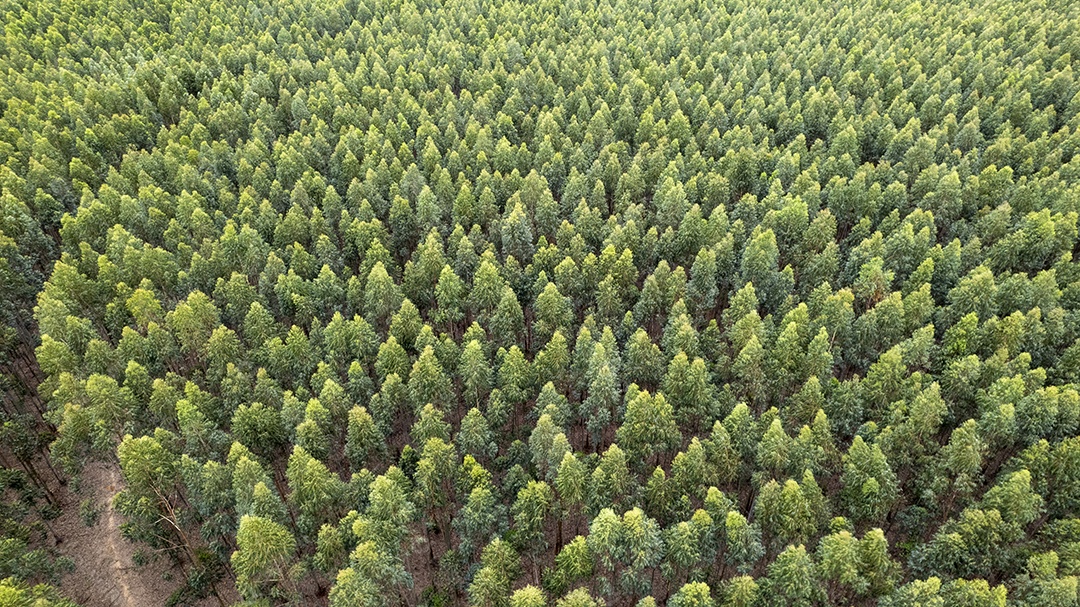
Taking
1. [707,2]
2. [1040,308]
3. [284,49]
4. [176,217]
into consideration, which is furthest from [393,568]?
[707,2]

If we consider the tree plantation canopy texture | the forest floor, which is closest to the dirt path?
the forest floor

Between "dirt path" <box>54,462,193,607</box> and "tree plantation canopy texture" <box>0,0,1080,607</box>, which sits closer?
"tree plantation canopy texture" <box>0,0,1080,607</box>

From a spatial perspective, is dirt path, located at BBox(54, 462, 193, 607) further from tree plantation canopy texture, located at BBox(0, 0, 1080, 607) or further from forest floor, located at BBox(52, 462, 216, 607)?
tree plantation canopy texture, located at BBox(0, 0, 1080, 607)

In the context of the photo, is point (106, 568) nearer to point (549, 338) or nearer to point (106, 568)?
point (106, 568)

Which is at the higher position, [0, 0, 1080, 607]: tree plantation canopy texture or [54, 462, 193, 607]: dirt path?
[0, 0, 1080, 607]: tree plantation canopy texture

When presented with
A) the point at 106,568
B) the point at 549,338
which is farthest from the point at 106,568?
the point at 549,338

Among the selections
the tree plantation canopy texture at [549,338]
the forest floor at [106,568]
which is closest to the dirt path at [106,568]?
the forest floor at [106,568]
